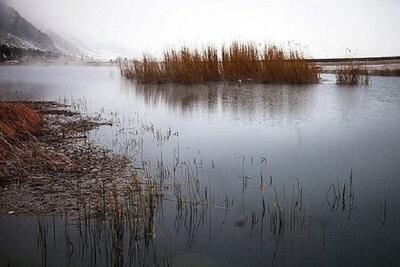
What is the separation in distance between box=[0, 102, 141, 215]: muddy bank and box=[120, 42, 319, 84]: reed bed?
10054 mm

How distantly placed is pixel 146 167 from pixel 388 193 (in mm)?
2306

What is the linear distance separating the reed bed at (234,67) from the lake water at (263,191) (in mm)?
7261

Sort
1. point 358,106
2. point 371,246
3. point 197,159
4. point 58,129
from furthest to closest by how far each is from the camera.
→ point 358,106 < point 58,129 < point 197,159 < point 371,246

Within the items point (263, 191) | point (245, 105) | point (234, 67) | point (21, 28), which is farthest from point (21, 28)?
→ point (263, 191)

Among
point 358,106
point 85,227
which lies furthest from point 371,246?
point 358,106

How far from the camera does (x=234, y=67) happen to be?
14828 millimetres

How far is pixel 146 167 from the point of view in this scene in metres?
3.91

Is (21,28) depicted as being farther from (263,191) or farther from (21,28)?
(263,191)

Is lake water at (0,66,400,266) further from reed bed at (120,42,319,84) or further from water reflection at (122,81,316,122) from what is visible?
reed bed at (120,42,319,84)

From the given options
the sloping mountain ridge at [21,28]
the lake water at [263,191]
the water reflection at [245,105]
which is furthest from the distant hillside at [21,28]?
the lake water at [263,191]

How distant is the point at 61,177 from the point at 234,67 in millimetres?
12007

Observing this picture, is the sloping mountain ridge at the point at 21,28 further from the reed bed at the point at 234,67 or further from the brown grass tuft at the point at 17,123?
the brown grass tuft at the point at 17,123

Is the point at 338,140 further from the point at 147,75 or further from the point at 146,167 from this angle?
the point at 147,75

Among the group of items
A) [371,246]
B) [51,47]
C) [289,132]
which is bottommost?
[371,246]
